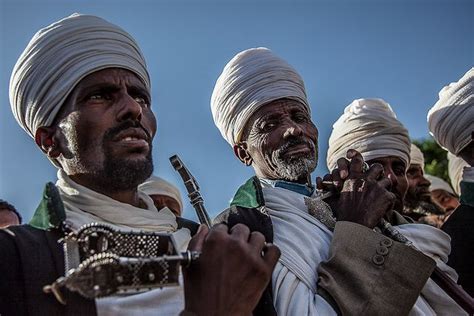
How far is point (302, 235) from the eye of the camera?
3.61 metres

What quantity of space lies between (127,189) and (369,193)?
4.11 ft

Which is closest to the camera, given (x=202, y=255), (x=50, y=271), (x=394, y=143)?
(x=202, y=255)

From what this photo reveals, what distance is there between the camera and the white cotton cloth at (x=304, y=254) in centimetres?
328

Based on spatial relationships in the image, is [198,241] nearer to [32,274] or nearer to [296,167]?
[32,274]

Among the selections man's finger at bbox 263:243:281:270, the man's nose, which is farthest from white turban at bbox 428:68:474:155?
man's finger at bbox 263:243:281:270

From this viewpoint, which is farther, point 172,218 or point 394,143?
point 394,143

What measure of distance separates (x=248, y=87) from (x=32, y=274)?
2439 millimetres

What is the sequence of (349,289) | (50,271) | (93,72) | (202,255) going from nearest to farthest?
(202,255) → (50,271) → (349,289) → (93,72)

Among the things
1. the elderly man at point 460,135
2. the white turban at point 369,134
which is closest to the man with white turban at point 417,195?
the white turban at point 369,134

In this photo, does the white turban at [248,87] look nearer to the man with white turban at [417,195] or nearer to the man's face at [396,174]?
the man's face at [396,174]

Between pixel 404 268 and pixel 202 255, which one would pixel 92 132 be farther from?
pixel 404 268

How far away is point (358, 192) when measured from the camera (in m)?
3.70

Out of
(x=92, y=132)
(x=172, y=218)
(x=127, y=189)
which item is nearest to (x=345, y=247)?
(x=172, y=218)

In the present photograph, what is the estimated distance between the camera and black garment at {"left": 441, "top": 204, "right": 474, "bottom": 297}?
4.35 m
